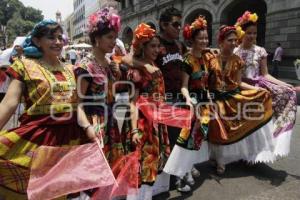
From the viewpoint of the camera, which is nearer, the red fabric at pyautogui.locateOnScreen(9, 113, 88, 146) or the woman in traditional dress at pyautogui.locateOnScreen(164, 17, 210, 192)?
the red fabric at pyautogui.locateOnScreen(9, 113, 88, 146)

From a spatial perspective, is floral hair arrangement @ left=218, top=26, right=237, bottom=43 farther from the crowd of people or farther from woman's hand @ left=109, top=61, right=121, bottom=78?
woman's hand @ left=109, top=61, right=121, bottom=78

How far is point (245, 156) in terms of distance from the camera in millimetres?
4246

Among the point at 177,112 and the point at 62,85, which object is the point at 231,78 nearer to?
the point at 177,112

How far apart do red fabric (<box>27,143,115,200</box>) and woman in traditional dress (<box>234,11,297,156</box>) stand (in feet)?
8.75

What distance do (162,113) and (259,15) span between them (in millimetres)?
19155

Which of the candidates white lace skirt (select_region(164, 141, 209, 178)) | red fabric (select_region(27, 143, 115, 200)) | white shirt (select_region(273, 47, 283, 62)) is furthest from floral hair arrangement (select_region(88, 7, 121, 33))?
white shirt (select_region(273, 47, 283, 62))

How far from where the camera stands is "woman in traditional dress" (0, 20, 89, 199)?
7.56 feet

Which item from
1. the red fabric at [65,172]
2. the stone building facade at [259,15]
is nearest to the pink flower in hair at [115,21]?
the red fabric at [65,172]

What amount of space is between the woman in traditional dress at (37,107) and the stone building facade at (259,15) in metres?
5.18

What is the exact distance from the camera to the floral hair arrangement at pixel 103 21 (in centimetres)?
264

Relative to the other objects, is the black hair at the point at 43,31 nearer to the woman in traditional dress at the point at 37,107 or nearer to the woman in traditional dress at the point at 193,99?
the woman in traditional dress at the point at 37,107

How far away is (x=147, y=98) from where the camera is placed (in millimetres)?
3211

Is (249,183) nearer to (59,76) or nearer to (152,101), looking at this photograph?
(152,101)

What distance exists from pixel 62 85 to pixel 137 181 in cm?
106
